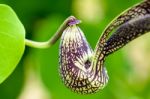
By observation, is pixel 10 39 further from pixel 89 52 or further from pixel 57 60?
pixel 57 60

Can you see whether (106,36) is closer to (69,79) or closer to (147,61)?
(69,79)

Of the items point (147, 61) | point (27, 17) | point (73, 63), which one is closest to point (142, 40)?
point (147, 61)

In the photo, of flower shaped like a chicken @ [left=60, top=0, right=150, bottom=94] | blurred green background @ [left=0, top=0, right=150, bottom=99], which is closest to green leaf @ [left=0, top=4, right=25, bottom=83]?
flower shaped like a chicken @ [left=60, top=0, right=150, bottom=94]

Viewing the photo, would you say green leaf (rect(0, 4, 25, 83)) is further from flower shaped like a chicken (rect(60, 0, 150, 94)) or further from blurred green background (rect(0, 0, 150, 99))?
blurred green background (rect(0, 0, 150, 99))

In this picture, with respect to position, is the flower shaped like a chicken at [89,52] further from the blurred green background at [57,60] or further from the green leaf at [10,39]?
the blurred green background at [57,60]

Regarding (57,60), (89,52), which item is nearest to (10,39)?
(89,52)

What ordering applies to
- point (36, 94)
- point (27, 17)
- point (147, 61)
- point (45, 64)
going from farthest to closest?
point (36, 94), point (147, 61), point (27, 17), point (45, 64)
